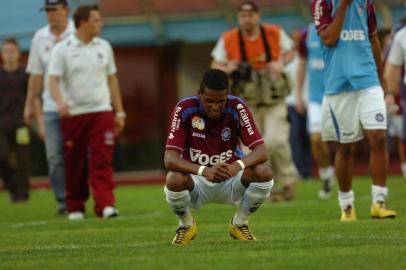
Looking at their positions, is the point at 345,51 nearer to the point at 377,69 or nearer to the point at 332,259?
the point at 377,69

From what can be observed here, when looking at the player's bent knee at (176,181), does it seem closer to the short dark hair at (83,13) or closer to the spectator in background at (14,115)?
the short dark hair at (83,13)

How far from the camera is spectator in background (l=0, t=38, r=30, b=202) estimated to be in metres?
20.5

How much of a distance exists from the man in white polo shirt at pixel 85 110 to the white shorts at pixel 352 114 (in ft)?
10.5

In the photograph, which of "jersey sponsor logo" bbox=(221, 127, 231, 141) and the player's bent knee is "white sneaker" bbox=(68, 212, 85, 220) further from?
the player's bent knee

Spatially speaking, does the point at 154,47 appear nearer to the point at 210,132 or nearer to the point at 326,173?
the point at 326,173

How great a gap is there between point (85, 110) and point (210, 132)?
5.04 meters

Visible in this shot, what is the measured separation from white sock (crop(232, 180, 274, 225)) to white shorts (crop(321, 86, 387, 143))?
8.23 ft

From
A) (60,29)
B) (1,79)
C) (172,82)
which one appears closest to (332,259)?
(60,29)

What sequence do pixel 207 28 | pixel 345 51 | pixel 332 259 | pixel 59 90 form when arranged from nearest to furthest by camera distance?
pixel 332 259 < pixel 345 51 < pixel 59 90 < pixel 207 28

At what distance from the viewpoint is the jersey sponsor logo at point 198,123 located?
33.3 feet

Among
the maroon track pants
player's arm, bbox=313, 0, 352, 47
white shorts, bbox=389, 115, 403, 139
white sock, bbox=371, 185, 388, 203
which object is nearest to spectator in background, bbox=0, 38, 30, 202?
the maroon track pants

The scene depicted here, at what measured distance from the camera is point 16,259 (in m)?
9.54

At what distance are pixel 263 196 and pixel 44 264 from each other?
1898 millimetres

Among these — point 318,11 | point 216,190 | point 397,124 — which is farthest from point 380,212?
point 397,124
